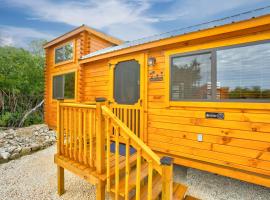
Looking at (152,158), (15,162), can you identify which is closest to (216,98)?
(152,158)

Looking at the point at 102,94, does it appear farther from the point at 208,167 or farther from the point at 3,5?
the point at 3,5

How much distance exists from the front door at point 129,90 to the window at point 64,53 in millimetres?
3148

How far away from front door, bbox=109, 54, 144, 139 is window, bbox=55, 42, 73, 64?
3148 millimetres

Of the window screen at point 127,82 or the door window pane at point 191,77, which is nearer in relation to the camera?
the door window pane at point 191,77

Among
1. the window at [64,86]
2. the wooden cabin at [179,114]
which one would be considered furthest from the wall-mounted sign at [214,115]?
the window at [64,86]

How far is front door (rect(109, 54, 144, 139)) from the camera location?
13.4 ft

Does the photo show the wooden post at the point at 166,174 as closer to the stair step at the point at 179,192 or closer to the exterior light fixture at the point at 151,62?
the stair step at the point at 179,192

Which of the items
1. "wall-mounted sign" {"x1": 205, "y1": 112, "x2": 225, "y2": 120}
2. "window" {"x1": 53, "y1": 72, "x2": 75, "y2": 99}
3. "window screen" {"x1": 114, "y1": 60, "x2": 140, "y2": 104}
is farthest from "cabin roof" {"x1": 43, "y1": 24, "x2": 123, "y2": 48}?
"wall-mounted sign" {"x1": 205, "y1": 112, "x2": 225, "y2": 120}

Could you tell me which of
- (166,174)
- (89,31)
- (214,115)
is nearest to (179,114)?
(214,115)

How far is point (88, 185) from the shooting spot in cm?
330

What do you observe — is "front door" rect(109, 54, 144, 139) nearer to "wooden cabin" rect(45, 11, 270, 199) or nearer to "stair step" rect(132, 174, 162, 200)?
"wooden cabin" rect(45, 11, 270, 199)

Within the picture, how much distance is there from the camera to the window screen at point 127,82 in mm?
4232

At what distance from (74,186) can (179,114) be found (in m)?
2.50

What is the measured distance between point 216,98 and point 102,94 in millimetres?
3190
